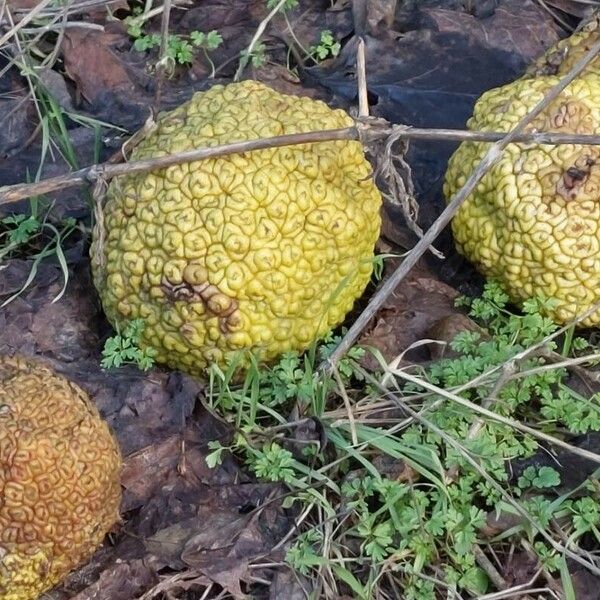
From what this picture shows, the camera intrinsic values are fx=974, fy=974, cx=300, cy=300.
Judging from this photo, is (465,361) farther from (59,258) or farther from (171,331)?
(59,258)

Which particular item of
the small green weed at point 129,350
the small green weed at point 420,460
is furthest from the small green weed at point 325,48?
the small green weed at point 129,350

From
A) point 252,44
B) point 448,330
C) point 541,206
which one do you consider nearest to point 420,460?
point 448,330

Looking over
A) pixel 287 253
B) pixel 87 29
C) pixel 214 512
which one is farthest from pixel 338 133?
pixel 87 29

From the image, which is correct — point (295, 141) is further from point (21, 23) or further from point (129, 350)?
point (21, 23)

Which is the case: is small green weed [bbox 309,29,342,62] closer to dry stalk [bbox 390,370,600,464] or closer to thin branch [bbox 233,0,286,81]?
thin branch [bbox 233,0,286,81]

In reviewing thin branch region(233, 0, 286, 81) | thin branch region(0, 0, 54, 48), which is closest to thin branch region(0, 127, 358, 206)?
thin branch region(0, 0, 54, 48)

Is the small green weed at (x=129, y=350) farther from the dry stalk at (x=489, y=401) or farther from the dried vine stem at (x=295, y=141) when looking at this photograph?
the dry stalk at (x=489, y=401)
